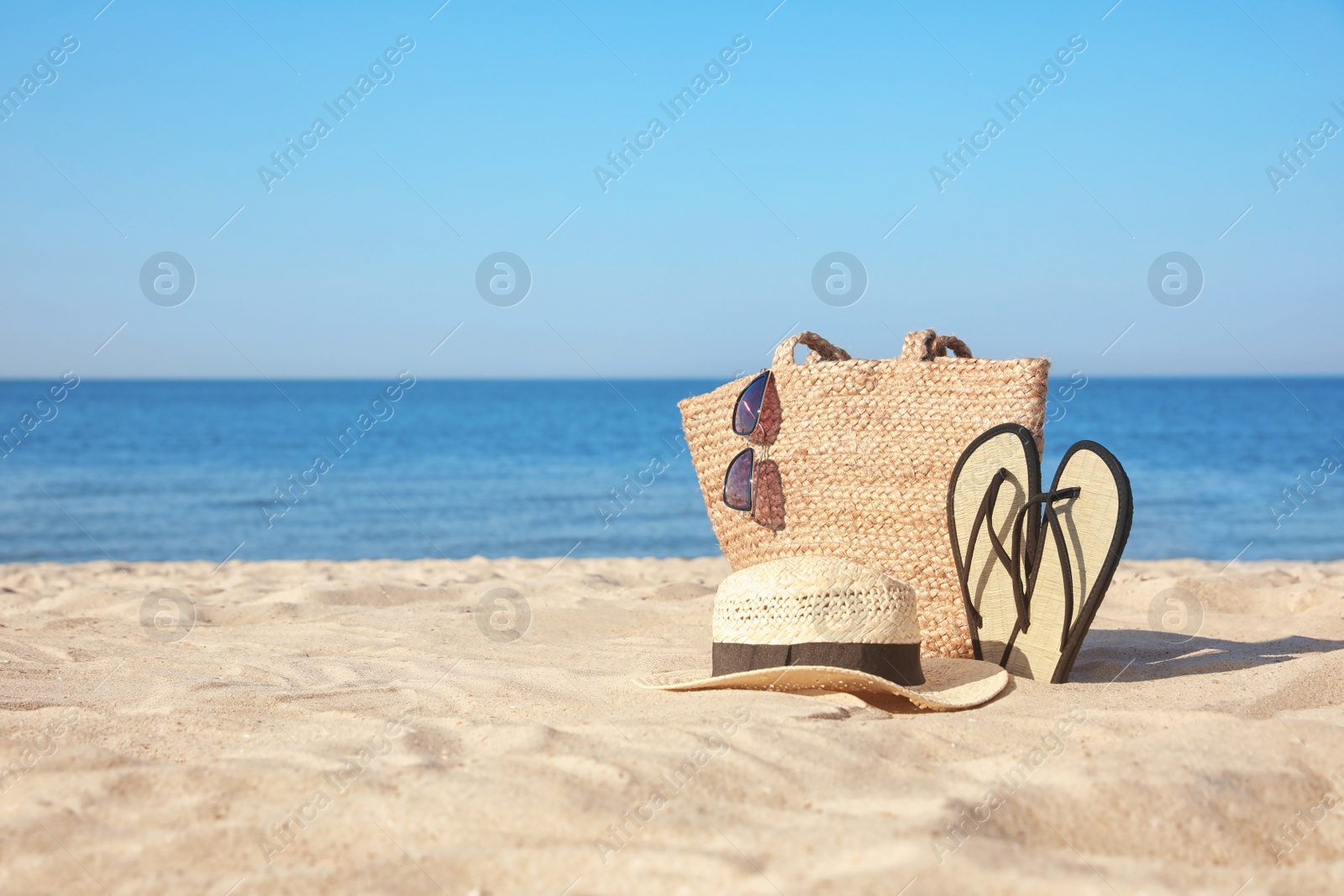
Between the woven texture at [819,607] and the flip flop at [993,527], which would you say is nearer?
the woven texture at [819,607]

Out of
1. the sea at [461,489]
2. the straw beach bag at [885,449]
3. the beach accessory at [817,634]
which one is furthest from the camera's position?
the sea at [461,489]

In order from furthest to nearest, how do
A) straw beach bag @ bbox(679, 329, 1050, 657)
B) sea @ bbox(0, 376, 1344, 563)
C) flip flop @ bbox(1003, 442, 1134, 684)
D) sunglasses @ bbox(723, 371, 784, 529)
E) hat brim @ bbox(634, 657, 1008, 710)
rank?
1. sea @ bbox(0, 376, 1344, 563)
2. sunglasses @ bbox(723, 371, 784, 529)
3. straw beach bag @ bbox(679, 329, 1050, 657)
4. flip flop @ bbox(1003, 442, 1134, 684)
5. hat brim @ bbox(634, 657, 1008, 710)

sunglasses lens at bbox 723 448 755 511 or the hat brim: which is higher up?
sunglasses lens at bbox 723 448 755 511

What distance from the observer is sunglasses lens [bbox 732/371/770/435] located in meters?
4.39

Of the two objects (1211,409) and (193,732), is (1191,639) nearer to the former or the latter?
(193,732)

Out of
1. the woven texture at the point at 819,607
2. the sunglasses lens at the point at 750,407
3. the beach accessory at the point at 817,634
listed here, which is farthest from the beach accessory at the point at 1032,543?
the sunglasses lens at the point at 750,407

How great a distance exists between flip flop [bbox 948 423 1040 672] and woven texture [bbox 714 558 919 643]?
1.93 ft

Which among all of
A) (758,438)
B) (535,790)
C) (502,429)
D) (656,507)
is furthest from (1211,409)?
(535,790)

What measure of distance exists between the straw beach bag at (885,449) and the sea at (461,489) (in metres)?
0.41

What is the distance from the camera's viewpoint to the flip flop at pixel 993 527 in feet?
11.5

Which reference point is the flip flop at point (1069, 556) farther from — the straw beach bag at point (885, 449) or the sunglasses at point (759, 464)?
the sunglasses at point (759, 464)

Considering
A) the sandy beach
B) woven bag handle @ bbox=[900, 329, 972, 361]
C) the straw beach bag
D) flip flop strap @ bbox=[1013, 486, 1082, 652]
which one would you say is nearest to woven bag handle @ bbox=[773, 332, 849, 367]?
the straw beach bag

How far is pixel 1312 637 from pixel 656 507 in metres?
9.24

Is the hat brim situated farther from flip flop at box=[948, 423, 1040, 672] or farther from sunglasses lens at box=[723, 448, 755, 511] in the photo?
sunglasses lens at box=[723, 448, 755, 511]
